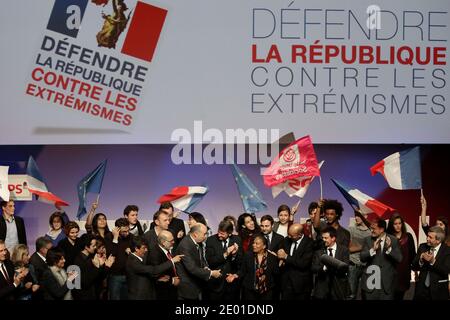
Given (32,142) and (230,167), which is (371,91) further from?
(32,142)

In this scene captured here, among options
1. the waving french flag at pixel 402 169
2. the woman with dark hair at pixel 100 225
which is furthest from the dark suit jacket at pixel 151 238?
the waving french flag at pixel 402 169

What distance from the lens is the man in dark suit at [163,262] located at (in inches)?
416

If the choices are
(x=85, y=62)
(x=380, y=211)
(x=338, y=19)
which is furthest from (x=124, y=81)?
(x=380, y=211)

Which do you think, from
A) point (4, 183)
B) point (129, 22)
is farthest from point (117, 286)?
point (129, 22)

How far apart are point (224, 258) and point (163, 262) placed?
29.2 inches

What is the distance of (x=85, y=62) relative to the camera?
12570 mm

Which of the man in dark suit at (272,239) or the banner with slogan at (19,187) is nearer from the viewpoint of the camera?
the man in dark suit at (272,239)

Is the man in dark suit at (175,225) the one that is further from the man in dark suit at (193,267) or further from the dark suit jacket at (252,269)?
the dark suit jacket at (252,269)

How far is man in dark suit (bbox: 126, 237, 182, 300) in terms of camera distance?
34.4ft

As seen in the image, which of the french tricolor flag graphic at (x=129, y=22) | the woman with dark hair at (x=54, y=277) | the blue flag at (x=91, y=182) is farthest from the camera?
the french tricolor flag graphic at (x=129, y=22)

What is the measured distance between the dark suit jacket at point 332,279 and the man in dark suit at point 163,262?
4.64ft

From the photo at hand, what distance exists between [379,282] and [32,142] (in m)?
4.33

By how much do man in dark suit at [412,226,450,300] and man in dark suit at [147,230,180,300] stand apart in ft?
8.05

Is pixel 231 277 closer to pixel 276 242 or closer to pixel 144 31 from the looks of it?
pixel 276 242
